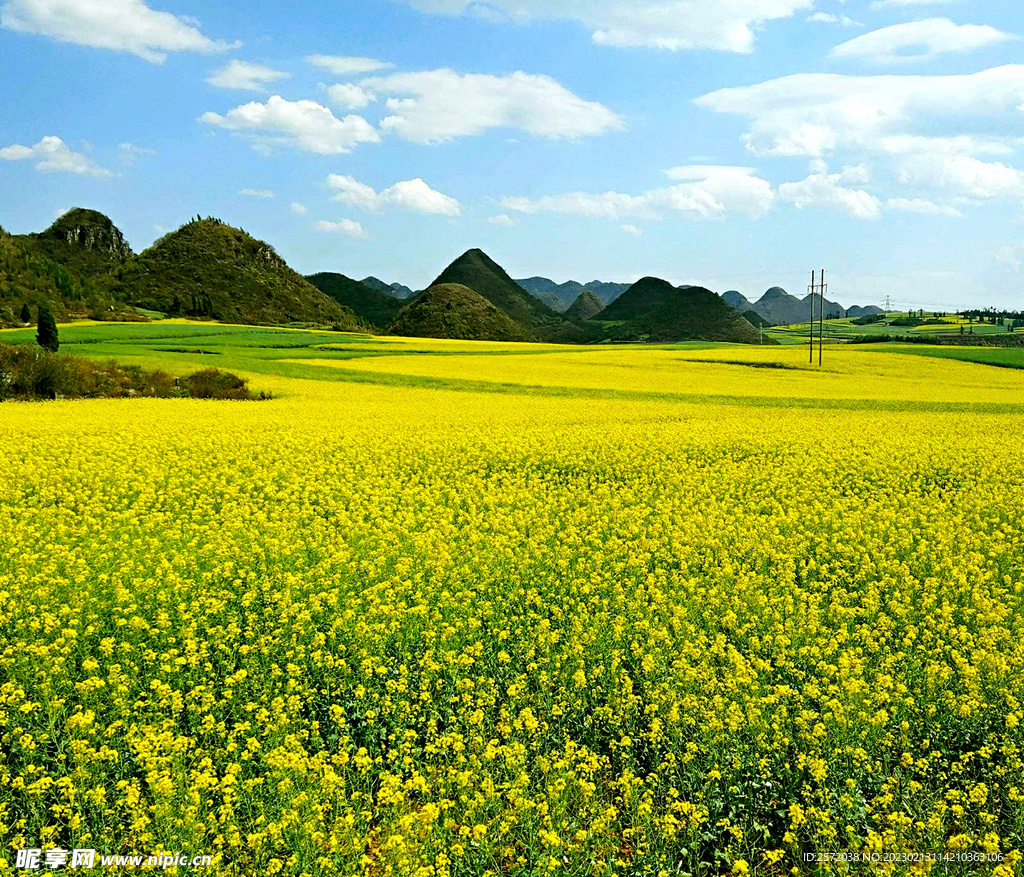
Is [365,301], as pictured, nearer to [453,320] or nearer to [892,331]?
[453,320]

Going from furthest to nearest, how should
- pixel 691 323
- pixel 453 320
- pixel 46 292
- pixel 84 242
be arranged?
1. pixel 84 242
2. pixel 691 323
3. pixel 453 320
4. pixel 46 292

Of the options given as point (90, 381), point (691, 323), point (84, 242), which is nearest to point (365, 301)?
point (84, 242)

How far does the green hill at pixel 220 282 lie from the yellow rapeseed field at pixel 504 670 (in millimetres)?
104706

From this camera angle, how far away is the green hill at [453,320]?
406 feet

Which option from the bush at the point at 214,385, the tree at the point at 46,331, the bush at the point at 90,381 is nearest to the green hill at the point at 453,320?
the tree at the point at 46,331

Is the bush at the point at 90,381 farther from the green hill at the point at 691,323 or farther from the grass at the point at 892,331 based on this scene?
the green hill at the point at 691,323

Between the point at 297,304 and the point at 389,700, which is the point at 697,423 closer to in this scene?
the point at 389,700

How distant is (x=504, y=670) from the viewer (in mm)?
6848

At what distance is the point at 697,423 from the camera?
2392 centimetres

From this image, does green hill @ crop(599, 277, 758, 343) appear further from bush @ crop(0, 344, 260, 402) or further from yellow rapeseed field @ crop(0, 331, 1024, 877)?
yellow rapeseed field @ crop(0, 331, 1024, 877)

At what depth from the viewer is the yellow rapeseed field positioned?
487cm

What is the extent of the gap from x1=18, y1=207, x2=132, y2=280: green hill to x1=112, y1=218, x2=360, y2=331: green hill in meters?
39.3

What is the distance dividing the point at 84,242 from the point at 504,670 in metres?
213

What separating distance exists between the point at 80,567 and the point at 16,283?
107942 millimetres
